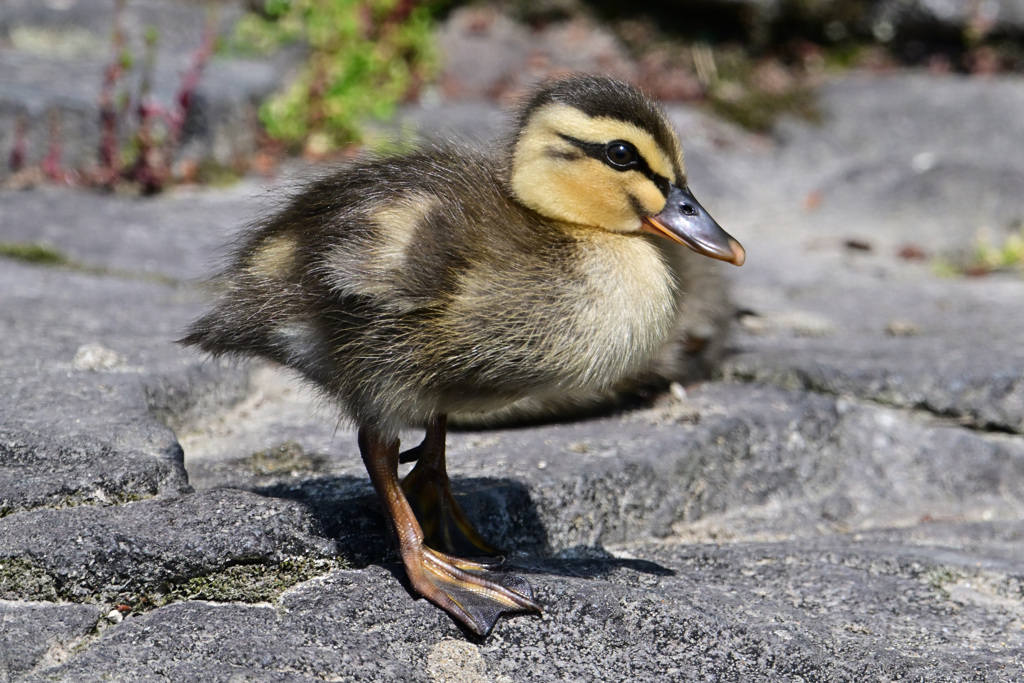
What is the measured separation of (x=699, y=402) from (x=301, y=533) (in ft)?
6.57

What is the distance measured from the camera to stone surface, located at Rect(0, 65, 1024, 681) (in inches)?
111

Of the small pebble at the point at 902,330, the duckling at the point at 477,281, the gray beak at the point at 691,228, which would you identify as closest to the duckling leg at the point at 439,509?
the duckling at the point at 477,281

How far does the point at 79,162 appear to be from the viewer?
6777 millimetres

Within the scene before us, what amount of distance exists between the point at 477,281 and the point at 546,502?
92 centimetres

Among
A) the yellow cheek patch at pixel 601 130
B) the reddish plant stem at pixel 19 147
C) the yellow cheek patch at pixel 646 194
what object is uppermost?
the yellow cheek patch at pixel 601 130

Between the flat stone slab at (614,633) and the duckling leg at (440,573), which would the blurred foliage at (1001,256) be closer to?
the flat stone slab at (614,633)

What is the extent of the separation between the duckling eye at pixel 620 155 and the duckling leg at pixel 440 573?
0.97 meters

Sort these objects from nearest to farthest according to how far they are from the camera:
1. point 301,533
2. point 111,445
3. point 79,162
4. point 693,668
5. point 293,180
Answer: point 693,668, point 301,533, point 111,445, point 293,180, point 79,162

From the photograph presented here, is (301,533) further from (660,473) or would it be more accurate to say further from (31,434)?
(660,473)

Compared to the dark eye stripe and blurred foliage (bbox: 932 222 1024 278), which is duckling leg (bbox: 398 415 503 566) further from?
blurred foliage (bbox: 932 222 1024 278)

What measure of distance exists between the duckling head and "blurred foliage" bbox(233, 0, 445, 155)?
488 cm

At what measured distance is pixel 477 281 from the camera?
9.43 feet

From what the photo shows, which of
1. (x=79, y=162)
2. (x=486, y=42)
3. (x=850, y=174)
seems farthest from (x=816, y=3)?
(x=79, y=162)

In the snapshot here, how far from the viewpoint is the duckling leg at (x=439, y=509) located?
335 centimetres
